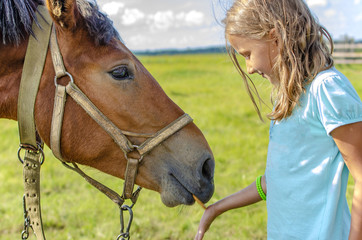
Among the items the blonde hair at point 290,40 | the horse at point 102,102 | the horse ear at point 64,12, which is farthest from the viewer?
the horse at point 102,102

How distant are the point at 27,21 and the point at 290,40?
123cm

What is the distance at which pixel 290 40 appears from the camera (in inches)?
59.0

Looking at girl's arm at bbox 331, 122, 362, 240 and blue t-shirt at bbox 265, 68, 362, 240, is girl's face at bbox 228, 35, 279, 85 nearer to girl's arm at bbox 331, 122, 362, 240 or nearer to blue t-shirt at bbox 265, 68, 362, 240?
blue t-shirt at bbox 265, 68, 362, 240

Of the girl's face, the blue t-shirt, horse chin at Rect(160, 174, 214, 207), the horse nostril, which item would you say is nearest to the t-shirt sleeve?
the blue t-shirt

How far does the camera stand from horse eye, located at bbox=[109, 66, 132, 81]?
1730 millimetres

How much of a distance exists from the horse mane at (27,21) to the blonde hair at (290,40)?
68 centimetres

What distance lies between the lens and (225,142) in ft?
20.6

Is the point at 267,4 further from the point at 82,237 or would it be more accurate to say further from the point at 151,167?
the point at 82,237

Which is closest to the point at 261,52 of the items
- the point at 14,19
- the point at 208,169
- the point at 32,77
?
the point at 208,169

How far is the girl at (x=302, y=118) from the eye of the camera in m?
1.35

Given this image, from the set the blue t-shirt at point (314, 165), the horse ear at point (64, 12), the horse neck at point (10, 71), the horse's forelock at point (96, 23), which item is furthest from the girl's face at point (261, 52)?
the horse neck at point (10, 71)

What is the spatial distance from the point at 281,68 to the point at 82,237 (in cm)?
270

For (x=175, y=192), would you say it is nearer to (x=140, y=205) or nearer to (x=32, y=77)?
(x=32, y=77)

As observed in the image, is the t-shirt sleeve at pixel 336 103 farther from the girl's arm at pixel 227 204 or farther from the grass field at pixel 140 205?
the girl's arm at pixel 227 204
